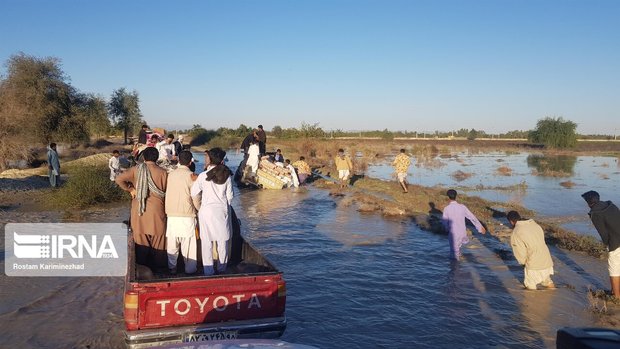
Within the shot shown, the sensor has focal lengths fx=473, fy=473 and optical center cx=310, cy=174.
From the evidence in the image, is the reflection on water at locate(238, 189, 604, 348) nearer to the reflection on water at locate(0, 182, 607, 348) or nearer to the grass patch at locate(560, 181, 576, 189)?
the reflection on water at locate(0, 182, 607, 348)

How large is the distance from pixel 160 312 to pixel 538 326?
200 inches

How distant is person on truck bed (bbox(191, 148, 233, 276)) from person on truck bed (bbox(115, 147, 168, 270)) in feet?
1.98

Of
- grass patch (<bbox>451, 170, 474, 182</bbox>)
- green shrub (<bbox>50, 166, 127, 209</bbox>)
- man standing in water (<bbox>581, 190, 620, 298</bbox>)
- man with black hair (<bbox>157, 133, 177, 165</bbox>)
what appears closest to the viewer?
man standing in water (<bbox>581, 190, 620, 298</bbox>)

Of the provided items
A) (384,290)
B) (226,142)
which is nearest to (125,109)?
(226,142)

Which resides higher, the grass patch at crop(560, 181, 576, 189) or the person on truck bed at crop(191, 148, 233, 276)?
the person on truck bed at crop(191, 148, 233, 276)

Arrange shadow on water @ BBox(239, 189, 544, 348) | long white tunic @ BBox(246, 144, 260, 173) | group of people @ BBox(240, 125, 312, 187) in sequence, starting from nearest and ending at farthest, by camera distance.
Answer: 1. shadow on water @ BBox(239, 189, 544, 348)
2. long white tunic @ BBox(246, 144, 260, 173)
3. group of people @ BBox(240, 125, 312, 187)

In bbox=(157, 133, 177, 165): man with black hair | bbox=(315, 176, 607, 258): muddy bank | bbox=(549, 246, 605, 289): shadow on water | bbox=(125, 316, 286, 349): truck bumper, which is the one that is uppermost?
bbox=(157, 133, 177, 165): man with black hair

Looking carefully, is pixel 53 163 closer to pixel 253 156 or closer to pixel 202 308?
pixel 253 156

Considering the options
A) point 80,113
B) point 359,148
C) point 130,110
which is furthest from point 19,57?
point 359,148

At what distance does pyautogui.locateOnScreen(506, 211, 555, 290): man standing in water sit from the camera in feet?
24.7

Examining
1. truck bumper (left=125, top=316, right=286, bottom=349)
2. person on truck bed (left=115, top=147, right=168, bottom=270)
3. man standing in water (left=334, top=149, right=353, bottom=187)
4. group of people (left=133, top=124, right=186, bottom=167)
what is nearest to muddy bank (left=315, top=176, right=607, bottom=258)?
man standing in water (left=334, top=149, right=353, bottom=187)

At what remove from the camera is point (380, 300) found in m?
7.59

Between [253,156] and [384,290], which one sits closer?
[384,290]

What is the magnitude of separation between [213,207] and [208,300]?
1396 mm
